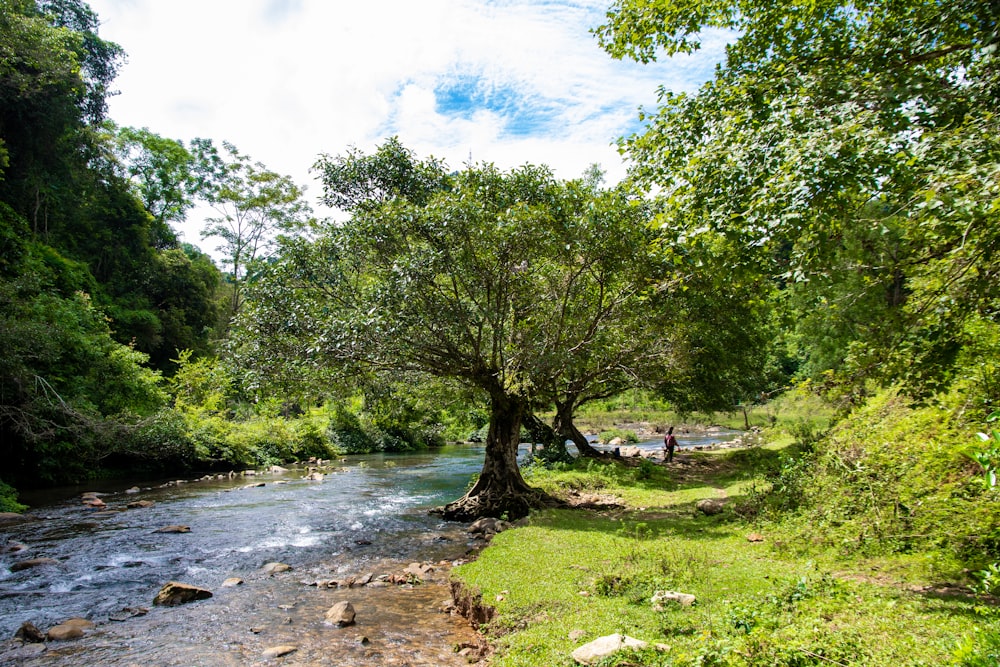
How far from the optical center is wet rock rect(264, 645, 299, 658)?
764 cm

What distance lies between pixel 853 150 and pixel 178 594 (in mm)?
12225

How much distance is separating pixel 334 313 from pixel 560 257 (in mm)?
6314

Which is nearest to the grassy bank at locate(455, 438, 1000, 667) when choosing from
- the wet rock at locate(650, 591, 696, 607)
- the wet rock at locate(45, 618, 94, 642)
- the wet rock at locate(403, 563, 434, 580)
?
the wet rock at locate(650, 591, 696, 607)

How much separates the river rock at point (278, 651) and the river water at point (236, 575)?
112 millimetres

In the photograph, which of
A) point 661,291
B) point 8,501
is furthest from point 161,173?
point 661,291

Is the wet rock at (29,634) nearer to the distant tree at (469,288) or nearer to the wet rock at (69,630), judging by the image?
the wet rock at (69,630)

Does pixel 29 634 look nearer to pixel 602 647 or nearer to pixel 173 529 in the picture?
pixel 173 529

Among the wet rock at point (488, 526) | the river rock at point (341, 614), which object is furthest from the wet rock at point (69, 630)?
the wet rock at point (488, 526)

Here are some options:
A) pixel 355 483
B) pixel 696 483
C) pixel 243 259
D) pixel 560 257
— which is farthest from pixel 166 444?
pixel 243 259

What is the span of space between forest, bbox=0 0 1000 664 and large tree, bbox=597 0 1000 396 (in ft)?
0.16

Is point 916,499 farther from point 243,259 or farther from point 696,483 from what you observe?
point 243,259

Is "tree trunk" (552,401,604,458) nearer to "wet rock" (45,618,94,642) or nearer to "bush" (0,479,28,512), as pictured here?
"bush" (0,479,28,512)

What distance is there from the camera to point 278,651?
773 centimetres

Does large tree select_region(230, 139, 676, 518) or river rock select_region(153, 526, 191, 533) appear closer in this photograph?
large tree select_region(230, 139, 676, 518)
